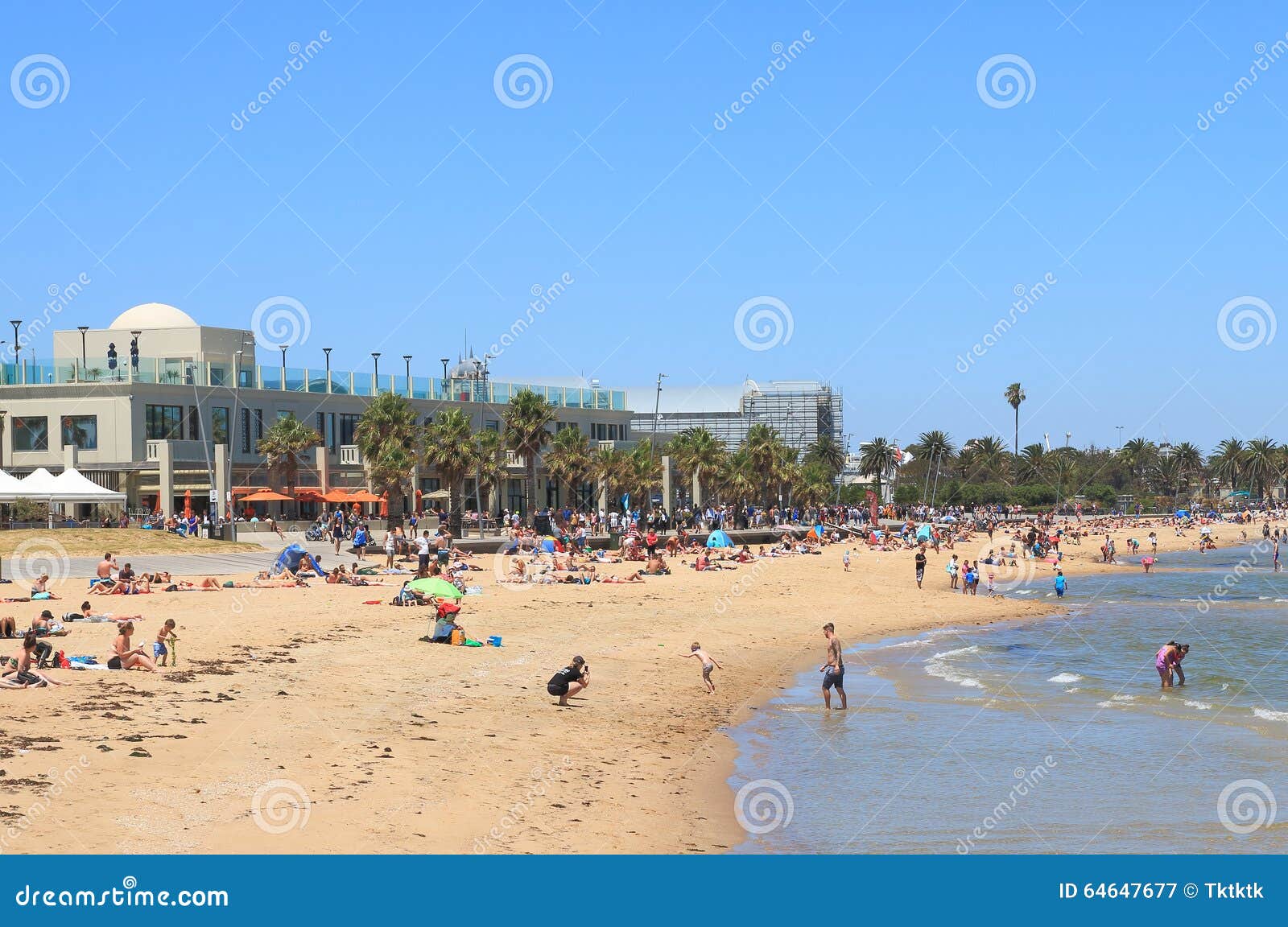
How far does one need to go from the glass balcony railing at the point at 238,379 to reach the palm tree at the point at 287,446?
112 inches

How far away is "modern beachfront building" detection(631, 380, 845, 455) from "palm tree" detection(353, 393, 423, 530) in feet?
257

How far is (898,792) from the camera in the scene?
48.8 ft

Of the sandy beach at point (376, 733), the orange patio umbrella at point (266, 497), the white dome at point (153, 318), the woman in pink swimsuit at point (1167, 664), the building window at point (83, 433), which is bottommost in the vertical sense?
the woman in pink swimsuit at point (1167, 664)

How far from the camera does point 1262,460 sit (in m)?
154

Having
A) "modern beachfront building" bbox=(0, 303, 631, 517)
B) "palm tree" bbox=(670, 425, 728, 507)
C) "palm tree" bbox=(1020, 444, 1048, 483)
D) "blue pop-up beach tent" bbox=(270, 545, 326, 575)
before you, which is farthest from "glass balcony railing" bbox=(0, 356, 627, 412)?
"palm tree" bbox=(1020, 444, 1048, 483)

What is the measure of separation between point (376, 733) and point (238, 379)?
46.4m

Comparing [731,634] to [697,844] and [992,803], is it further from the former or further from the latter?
[697,844]

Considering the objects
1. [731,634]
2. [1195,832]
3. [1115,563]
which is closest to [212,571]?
[731,634]

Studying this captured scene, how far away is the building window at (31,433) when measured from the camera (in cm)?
5397

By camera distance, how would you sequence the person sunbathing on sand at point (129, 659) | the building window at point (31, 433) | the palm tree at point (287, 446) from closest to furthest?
the person sunbathing on sand at point (129, 659) < the building window at point (31, 433) < the palm tree at point (287, 446)

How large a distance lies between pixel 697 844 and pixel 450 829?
2416 millimetres

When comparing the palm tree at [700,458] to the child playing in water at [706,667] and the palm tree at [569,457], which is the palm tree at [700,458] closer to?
the palm tree at [569,457]

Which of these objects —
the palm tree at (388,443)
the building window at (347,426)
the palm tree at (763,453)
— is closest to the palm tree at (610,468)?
the palm tree at (763,453)

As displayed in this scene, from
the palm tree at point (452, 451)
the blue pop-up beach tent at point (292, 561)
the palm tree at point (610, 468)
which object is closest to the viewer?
the blue pop-up beach tent at point (292, 561)
